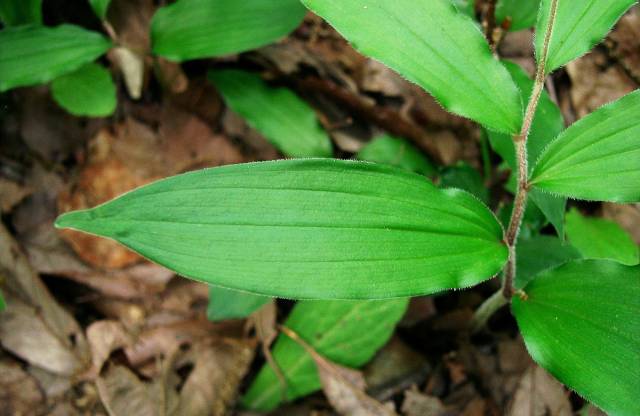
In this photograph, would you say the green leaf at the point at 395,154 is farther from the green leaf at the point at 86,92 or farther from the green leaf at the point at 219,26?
the green leaf at the point at 86,92

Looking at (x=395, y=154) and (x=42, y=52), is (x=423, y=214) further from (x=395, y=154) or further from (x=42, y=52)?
(x=42, y=52)

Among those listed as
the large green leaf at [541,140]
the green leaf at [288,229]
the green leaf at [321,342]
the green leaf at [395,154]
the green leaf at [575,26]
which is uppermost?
the green leaf at [575,26]

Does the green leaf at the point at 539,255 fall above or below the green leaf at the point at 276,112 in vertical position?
above

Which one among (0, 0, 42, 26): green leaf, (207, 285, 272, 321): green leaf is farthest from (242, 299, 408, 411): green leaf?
(0, 0, 42, 26): green leaf

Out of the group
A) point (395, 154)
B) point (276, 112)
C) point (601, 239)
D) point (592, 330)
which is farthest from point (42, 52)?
point (601, 239)

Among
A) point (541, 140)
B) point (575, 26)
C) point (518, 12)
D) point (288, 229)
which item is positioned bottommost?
point (288, 229)

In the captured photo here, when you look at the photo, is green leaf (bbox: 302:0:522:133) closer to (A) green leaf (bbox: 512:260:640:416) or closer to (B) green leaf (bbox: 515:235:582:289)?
(A) green leaf (bbox: 512:260:640:416)

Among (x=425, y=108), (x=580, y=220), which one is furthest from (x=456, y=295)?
(x=425, y=108)

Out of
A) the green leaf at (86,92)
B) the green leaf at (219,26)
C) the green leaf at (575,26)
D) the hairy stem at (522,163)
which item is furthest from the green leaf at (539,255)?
the green leaf at (86,92)
